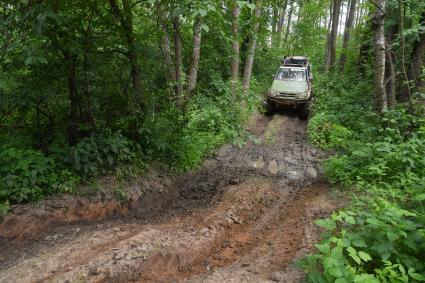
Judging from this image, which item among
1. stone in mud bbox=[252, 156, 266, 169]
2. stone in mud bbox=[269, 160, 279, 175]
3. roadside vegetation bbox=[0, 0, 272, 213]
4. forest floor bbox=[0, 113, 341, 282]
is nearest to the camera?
forest floor bbox=[0, 113, 341, 282]

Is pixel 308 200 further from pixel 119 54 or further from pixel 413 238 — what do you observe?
pixel 119 54

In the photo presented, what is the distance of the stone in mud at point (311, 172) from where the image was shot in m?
8.23

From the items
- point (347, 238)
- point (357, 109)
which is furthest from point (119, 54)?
point (357, 109)

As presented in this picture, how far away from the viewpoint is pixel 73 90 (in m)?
6.61

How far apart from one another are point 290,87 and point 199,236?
9.51 m

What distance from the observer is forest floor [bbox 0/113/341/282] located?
4.64 m

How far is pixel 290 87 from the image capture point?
13.7 m

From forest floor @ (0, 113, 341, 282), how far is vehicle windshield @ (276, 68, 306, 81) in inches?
264

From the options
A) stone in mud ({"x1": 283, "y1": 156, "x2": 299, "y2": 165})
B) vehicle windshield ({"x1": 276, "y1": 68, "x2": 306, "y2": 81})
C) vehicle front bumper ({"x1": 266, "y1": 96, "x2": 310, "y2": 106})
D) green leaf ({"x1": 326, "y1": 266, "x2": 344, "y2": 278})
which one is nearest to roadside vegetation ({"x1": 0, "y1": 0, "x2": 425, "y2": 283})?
green leaf ({"x1": 326, "y1": 266, "x2": 344, "y2": 278})

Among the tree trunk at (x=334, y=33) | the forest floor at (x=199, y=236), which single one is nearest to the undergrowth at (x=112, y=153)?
the forest floor at (x=199, y=236)

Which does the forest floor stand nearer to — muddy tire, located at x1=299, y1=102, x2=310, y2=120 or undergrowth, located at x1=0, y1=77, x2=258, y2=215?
undergrowth, located at x1=0, y1=77, x2=258, y2=215

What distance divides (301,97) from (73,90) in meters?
9.12

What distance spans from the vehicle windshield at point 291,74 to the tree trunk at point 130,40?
8746mm

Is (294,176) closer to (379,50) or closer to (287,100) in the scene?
(379,50)
